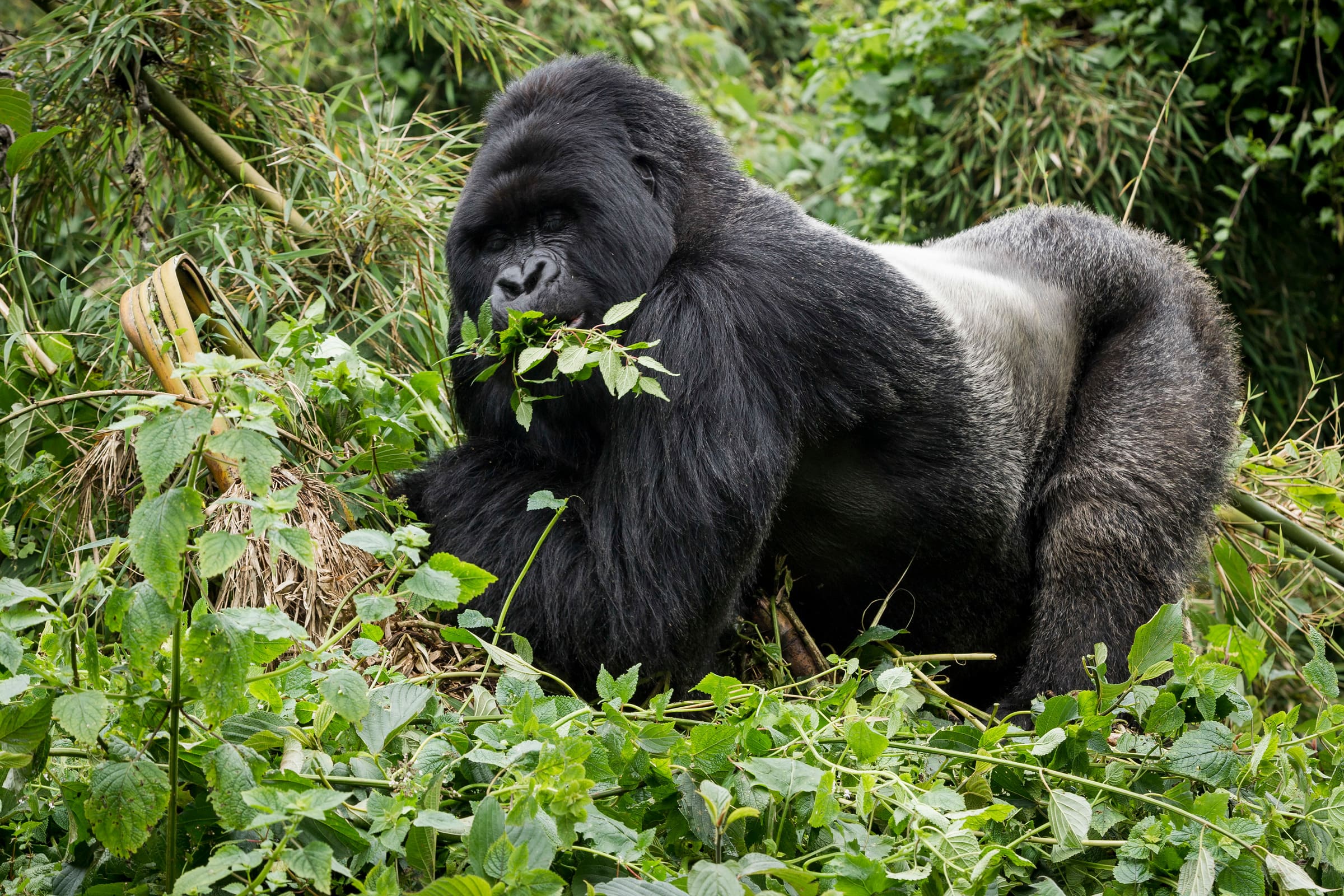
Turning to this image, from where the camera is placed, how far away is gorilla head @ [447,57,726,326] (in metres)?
2.66

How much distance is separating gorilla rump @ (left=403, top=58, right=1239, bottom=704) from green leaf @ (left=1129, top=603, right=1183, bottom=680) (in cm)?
77

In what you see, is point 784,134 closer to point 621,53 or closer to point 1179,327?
point 621,53

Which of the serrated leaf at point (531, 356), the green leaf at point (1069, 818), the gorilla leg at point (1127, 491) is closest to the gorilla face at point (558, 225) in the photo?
the serrated leaf at point (531, 356)

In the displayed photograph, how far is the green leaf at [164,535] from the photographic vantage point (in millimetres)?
1438

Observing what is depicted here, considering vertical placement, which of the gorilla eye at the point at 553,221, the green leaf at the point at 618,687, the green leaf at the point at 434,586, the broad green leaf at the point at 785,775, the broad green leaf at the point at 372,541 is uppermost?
the gorilla eye at the point at 553,221

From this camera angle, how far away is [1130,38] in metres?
5.48

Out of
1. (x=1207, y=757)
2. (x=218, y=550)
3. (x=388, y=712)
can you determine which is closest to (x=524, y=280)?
(x=388, y=712)

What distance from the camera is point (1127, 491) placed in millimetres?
3037

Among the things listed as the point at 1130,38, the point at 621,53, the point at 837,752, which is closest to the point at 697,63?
the point at 621,53

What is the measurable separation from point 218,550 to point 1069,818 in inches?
50.0

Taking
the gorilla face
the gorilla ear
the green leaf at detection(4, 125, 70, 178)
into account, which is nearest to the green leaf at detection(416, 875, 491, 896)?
the gorilla face

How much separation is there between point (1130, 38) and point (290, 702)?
500 cm

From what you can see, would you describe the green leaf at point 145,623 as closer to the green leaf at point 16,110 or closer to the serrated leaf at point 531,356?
the serrated leaf at point 531,356

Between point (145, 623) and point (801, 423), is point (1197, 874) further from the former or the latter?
point (145, 623)
